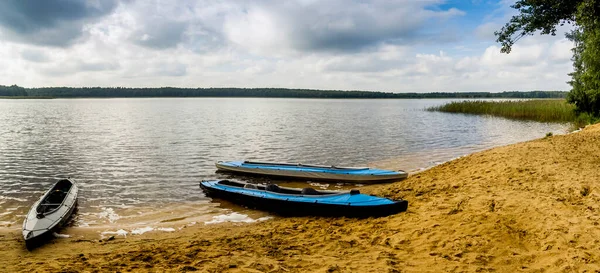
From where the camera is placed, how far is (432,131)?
3594 cm

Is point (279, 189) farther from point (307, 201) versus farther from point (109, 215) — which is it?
point (109, 215)

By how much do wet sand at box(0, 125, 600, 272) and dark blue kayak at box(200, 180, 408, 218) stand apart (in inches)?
14.8

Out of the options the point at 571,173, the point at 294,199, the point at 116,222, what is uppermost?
the point at 571,173

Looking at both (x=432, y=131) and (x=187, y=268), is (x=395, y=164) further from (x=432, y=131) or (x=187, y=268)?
(x=432, y=131)

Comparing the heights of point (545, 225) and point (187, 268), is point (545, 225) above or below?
above

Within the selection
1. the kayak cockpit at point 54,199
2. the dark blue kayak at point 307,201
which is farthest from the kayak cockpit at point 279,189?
the kayak cockpit at point 54,199

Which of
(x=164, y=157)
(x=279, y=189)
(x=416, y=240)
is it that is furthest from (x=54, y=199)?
(x=416, y=240)

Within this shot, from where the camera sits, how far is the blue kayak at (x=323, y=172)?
15914 millimetres

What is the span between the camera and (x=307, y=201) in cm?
1099

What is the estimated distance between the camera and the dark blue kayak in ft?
32.7

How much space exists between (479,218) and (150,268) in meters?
6.77

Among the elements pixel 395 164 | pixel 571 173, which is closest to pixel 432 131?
pixel 395 164

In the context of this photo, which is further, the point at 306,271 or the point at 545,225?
the point at 545,225

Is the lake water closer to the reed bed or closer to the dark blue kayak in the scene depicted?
the dark blue kayak
